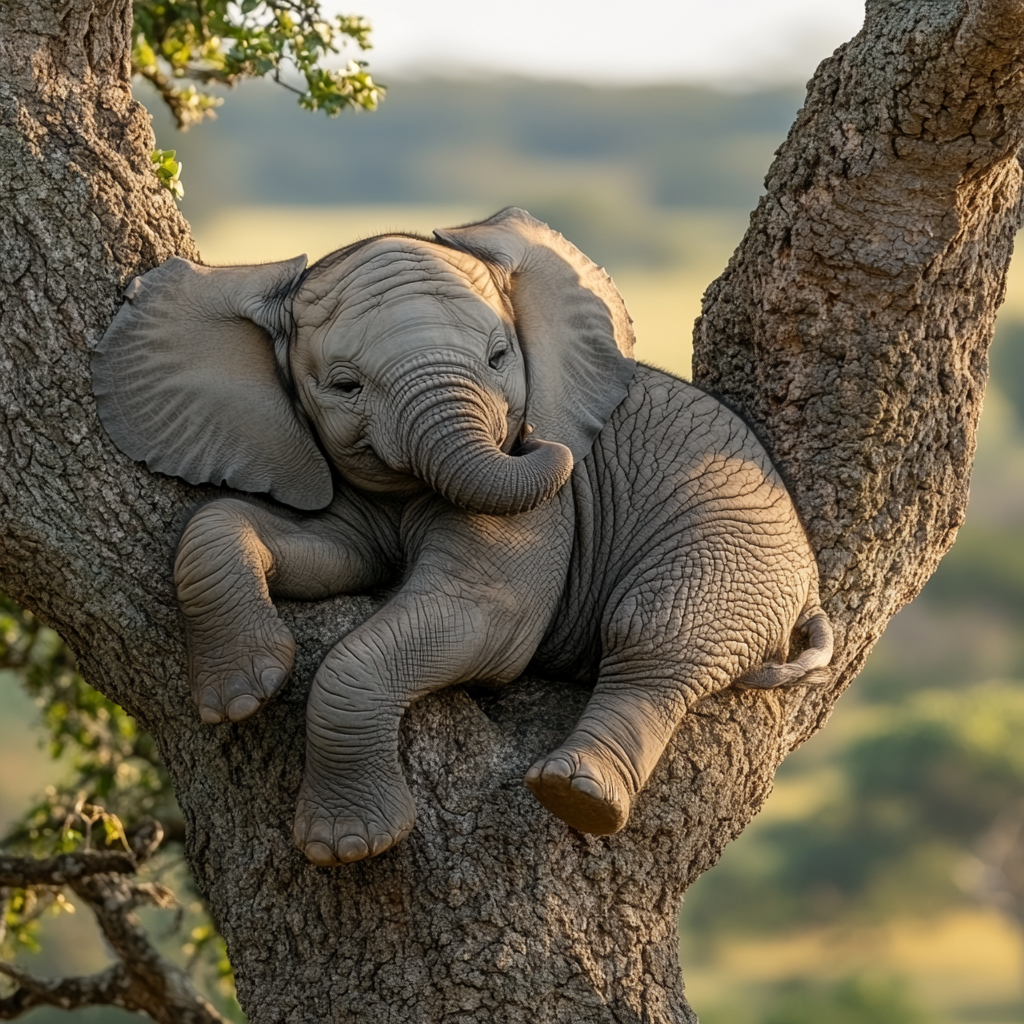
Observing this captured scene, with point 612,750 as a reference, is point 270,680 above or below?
above

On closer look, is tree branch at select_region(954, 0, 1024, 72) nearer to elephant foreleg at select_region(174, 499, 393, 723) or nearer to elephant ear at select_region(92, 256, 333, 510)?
elephant ear at select_region(92, 256, 333, 510)

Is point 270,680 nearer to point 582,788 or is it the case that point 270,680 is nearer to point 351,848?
point 351,848

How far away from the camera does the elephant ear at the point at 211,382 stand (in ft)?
11.6

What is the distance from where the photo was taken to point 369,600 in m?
3.70

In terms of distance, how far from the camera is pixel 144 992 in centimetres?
551

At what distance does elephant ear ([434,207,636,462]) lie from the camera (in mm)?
3668

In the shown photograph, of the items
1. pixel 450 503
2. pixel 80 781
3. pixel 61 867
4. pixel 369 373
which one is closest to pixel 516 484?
pixel 450 503

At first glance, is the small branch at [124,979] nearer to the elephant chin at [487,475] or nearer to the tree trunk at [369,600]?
the tree trunk at [369,600]

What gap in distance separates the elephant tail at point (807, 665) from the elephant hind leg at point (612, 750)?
0.11 meters

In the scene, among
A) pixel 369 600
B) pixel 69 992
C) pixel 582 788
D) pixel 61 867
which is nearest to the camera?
pixel 582 788

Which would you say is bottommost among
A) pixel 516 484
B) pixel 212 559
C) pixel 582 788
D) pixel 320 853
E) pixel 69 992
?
pixel 69 992

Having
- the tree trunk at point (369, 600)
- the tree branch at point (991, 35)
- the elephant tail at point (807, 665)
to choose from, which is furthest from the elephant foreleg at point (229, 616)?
the tree branch at point (991, 35)

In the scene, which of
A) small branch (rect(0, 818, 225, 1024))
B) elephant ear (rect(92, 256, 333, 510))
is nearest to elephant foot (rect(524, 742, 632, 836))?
elephant ear (rect(92, 256, 333, 510))

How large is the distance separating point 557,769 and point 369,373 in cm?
98
